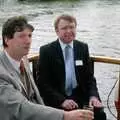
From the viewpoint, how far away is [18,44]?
2.92 meters

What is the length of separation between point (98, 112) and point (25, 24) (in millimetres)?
838

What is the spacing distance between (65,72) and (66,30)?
396 mm

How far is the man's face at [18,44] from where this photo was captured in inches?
115

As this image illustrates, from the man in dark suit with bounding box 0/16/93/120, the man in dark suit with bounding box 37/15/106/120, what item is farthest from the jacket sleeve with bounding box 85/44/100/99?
the man in dark suit with bounding box 0/16/93/120

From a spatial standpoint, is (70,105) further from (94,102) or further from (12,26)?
(12,26)

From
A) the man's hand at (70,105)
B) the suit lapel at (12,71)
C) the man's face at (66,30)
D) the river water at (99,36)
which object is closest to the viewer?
the suit lapel at (12,71)

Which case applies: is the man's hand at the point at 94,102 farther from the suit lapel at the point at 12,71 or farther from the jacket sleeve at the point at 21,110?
the jacket sleeve at the point at 21,110

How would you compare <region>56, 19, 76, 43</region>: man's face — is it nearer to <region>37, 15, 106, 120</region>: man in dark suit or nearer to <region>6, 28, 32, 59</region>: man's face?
<region>37, 15, 106, 120</region>: man in dark suit

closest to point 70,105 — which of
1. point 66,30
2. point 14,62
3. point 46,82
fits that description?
point 46,82

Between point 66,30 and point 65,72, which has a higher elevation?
point 66,30

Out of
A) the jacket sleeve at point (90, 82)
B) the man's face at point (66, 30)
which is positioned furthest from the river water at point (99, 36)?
the man's face at point (66, 30)

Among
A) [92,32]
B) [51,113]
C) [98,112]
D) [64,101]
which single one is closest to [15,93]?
[51,113]

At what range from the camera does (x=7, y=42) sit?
2.93 metres

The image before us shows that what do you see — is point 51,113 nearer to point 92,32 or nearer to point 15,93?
point 15,93
